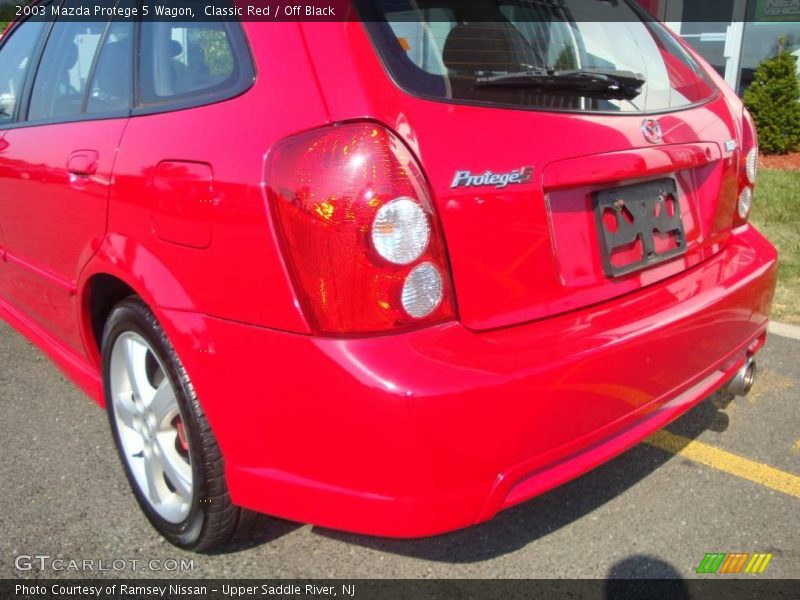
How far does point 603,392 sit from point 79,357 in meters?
1.90

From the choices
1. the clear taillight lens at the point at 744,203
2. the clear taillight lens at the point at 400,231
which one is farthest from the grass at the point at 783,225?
the clear taillight lens at the point at 400,231

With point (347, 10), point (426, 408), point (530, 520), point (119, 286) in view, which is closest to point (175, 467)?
point (119, 286)

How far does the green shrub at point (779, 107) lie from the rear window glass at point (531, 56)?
6685mm

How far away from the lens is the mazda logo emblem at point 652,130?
2057 millimetres

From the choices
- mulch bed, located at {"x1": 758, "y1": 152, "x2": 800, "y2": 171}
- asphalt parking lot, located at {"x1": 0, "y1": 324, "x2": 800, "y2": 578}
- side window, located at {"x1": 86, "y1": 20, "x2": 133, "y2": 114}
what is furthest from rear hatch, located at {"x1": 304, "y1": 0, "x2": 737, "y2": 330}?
mulch bed, located at {"x1": 758, "y1": 152, "x2": 800, "y2": 171}

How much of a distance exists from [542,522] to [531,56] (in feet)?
4.60

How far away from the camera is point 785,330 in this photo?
3.89 meters

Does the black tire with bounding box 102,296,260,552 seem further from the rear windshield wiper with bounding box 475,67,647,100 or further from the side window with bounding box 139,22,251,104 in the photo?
the rear windshield wiper with bounding box 475,67,647,100

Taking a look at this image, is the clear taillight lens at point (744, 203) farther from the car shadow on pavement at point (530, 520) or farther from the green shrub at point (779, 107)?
the green shrub at point (779, 107)

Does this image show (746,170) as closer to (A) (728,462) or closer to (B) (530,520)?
(A) (728,462)

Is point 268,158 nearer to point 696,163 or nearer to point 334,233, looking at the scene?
point 334,233

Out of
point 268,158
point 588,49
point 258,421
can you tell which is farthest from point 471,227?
point 588,49

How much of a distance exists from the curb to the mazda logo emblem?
7.24ft

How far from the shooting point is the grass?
4.23m
